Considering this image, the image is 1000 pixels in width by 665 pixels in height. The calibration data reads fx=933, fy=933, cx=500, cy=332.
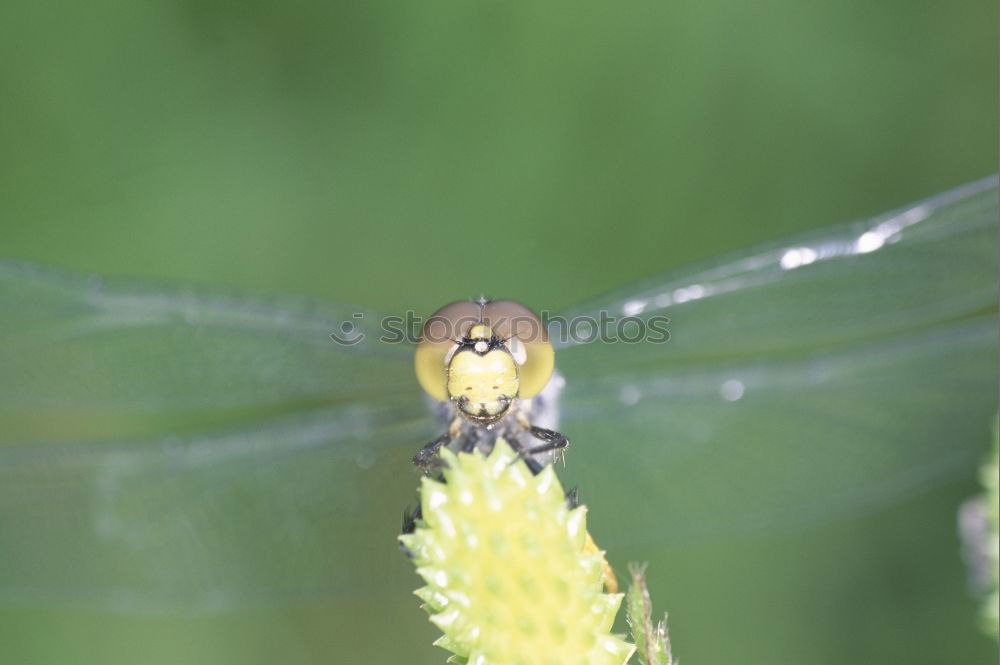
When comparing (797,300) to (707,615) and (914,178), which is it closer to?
(914,178)

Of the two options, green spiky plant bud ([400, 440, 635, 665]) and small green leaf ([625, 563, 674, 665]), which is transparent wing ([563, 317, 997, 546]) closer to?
green spiky plant bud ([400, 440, 635, 665])

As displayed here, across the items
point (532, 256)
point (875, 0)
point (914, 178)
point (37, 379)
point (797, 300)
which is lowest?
point (37, 379)

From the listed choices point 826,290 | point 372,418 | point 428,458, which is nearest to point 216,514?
point 372,418

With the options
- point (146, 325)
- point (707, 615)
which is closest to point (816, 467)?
point (707, 615)

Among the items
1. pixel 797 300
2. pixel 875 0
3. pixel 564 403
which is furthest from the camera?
pixel 875 0

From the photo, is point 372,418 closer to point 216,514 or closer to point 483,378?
point 216,514

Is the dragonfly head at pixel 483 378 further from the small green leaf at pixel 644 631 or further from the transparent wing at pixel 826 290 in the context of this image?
the small green leaf at pixel 644 631

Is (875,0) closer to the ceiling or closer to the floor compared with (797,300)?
closer to the ceiling

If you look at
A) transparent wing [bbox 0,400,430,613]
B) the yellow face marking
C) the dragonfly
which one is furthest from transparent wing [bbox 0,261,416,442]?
the yellow face marking
